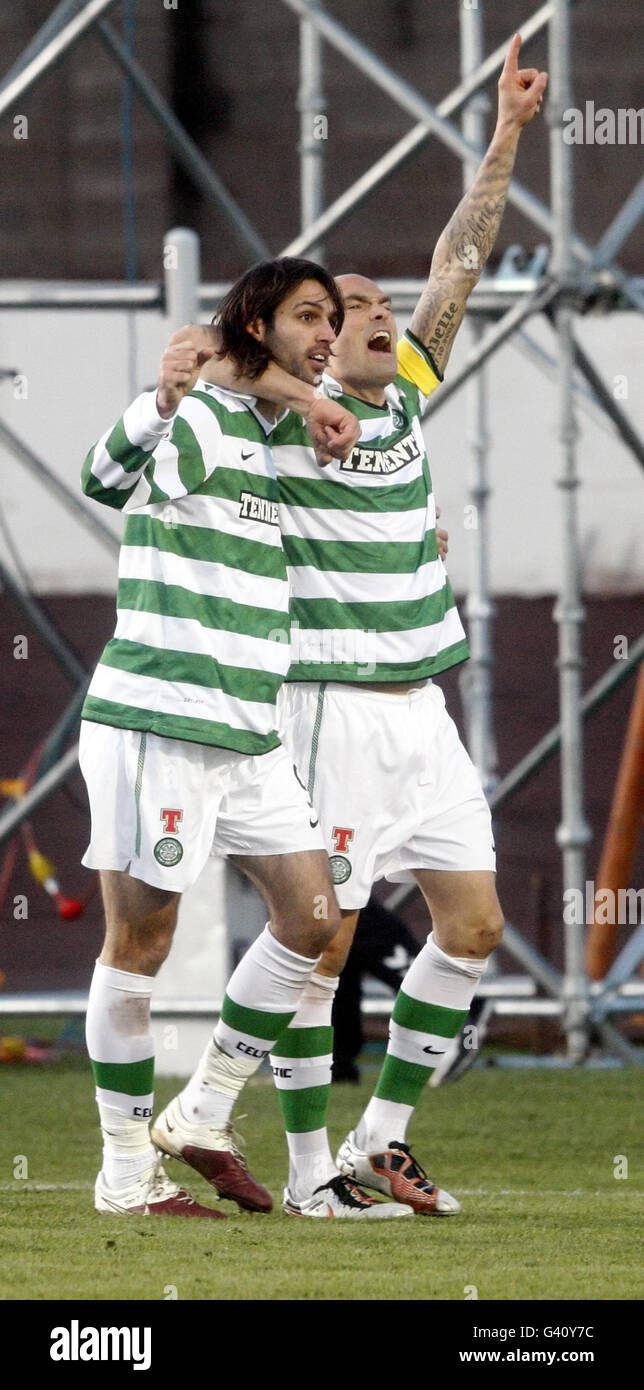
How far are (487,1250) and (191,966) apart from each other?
3128 mm

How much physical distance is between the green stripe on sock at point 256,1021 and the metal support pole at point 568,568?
2.52m

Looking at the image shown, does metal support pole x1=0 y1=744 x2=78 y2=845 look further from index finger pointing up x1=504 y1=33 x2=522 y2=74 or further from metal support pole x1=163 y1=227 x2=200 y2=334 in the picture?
index finger pointing up x1=504 y1=33 x2=522 y2=74

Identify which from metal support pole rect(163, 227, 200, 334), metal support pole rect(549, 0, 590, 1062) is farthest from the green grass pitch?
metal support pole rect(163, 227, 200, 334)

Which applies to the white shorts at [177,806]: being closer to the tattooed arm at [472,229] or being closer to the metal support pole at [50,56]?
the tattooed arm at [472,229]

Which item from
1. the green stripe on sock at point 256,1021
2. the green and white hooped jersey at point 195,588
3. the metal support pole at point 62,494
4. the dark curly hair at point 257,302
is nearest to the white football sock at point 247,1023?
the green stripe on sock at point 256,1021

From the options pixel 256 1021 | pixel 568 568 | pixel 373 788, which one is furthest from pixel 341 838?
pixel 568 568

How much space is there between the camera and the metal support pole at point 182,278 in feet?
18.8

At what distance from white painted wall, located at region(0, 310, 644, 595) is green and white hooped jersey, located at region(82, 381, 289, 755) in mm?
4025

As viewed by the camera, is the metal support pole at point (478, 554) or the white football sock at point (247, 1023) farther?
the metal support pole at point (478, 554)

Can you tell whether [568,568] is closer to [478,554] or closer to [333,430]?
[478,554]

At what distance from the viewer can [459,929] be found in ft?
11.6

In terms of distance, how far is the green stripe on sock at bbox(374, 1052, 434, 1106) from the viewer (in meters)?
3.63
